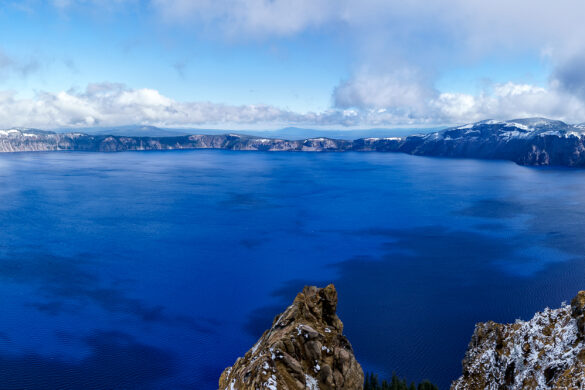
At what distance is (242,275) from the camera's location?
2667 inches

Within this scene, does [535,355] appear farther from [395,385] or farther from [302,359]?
[395,385]

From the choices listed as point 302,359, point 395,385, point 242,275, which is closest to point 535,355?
point 302,359

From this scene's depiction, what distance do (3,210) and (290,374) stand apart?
136973 mm

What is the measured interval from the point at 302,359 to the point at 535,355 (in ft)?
40.5

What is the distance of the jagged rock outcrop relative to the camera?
17.1 meters

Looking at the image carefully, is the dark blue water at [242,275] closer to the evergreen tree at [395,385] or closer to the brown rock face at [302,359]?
the evergreen tree at [395,385]

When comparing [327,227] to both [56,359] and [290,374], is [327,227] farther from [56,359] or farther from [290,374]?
[290,374]

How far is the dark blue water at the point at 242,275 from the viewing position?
43.1 meters

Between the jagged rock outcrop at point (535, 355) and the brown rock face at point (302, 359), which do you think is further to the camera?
the brown rock face at point (302, 359)

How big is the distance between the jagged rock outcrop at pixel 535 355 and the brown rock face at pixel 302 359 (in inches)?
319

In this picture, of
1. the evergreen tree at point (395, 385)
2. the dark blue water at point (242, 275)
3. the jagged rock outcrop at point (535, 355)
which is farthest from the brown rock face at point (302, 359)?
the dark blue water at point (242, 275)

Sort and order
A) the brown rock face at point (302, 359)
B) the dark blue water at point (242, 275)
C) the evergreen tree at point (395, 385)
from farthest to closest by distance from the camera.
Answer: the dark blue water at point (242, 275) < the evergreen tree at point (395, 385) < the brown rock face at point (302, 359)

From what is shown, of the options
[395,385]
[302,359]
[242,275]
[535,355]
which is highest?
[535,355]

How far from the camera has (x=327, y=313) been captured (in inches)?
953
